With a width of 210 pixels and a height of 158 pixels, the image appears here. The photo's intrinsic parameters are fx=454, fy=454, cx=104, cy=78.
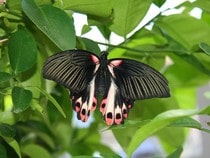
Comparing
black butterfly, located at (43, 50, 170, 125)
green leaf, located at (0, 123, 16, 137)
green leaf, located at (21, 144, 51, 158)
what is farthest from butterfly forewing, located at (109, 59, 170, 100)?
green leaf, located at (21, 144, 51, 158)

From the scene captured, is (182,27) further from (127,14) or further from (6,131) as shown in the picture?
(6,131)

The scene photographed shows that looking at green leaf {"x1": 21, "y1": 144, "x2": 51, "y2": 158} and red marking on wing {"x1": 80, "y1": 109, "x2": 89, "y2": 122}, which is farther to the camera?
green leaf {"x1": 21, "y1": 144, "x2": 51, "y2": 158}

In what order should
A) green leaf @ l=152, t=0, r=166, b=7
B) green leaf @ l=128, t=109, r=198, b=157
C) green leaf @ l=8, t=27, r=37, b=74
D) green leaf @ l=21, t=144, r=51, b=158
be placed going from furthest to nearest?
1. green leaf @ l=21, t=144, r=51, b=158
2. green leaf @ l=152, t=0, r=166, b=7
3. green leaf @ l=8, t=27, r=37, b=74
4. green leaf @ l=128, t=109, r=198, b=157

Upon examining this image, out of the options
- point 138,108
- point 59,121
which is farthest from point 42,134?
point 138,108

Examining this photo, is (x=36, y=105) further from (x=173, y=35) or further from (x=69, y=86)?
(x=173, y=35)

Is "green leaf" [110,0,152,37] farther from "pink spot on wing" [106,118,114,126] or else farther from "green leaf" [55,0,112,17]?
"pink spot on wing" [106,118,114,126]

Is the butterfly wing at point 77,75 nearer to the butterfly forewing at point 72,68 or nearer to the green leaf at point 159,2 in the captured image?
the butterfly forewing at point 72,68

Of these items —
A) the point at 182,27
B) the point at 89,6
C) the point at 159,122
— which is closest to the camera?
the point at 159,122

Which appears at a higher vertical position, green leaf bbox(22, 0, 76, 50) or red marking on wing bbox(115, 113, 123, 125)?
green leaf bbox(22, 0, 76, 50)

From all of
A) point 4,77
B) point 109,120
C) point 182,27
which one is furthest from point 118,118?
point 182,27
